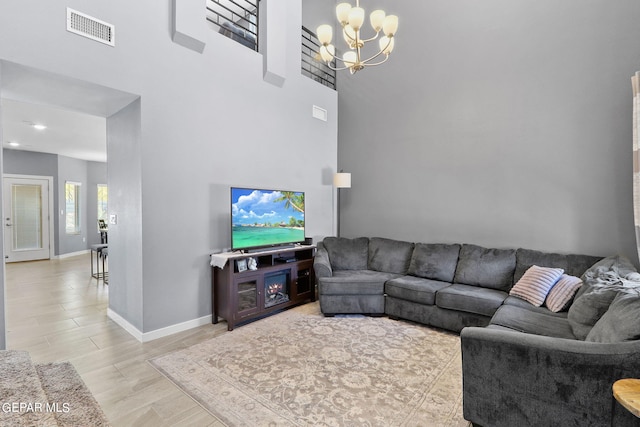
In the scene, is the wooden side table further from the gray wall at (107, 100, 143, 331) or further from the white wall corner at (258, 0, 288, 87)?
the white wall corner at (258, 0, 288, 87)

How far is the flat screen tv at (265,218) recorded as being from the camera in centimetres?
357

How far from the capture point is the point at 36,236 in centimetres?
779

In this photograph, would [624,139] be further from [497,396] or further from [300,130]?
[300,130]

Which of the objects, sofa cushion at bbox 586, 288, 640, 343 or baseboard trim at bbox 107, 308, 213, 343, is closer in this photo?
sofa cushion at bbox 586, 288, 640, 343

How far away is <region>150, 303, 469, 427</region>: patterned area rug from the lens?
6.66 feet

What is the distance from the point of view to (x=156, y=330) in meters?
3.19

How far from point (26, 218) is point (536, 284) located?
10420mm

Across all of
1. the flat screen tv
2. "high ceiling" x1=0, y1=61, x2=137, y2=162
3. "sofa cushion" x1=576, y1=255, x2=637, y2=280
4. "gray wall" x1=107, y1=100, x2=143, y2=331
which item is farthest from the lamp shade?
"sofa cushion" x1=576, y1=255, x2=637, y2=280

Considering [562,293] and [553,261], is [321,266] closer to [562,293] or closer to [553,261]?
[562,293]

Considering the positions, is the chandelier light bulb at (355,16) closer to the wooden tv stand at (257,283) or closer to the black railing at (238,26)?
the black railing at (238,26)

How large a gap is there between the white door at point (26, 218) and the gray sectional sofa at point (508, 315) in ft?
25.0

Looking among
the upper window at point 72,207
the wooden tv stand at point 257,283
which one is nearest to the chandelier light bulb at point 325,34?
the wooden tv stand at point 257,283

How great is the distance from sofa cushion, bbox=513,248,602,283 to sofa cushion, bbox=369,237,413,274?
4.24 feet

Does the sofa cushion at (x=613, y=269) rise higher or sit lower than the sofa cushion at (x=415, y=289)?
higher
